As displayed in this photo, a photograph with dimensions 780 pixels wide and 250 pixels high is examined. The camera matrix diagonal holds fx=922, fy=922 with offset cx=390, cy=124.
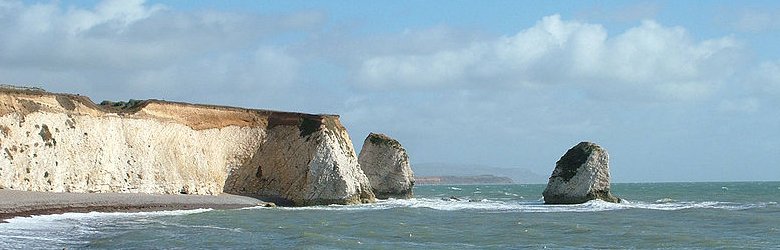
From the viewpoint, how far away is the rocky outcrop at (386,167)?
5281cm

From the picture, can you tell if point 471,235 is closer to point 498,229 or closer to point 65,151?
point 498,229

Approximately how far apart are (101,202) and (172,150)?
7525 millimetres

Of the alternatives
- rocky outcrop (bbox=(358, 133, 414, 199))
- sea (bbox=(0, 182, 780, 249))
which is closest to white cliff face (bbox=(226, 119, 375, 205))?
sea (bbox=(0, 182, 780, 249))

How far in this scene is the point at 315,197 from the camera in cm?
4375

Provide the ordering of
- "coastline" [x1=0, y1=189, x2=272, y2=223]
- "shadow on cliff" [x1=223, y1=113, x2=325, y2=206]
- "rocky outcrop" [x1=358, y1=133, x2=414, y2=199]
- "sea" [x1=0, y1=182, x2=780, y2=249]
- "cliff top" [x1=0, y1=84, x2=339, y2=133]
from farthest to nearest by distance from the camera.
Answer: "rocky outcrop" [x1=358, y1=133, x2=414, y2=199], "shadow on cliff" [x1=223, y1=113, x2=325, y2=206], "cliff top" [x1=0, y1=84, x2=339, y2=133], "coastline" [x1=0, y1=189, x2=272, y2=223], "sea" [x1=0, y1=182, x2=780, y2=249]

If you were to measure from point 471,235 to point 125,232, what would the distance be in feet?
33.1

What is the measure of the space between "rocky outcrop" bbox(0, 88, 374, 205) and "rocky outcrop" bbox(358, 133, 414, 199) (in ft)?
16.2

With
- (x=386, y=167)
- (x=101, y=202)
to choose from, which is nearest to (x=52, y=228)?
(x=101, y=202)

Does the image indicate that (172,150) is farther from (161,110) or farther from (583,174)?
(583,174)

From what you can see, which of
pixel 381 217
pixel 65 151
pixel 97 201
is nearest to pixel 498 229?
pixel 381 217

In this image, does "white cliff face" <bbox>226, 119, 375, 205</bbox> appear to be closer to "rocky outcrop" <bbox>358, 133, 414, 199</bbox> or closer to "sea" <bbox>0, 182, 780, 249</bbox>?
"sea" <bbox>0, 182, 780, 249</bbox>

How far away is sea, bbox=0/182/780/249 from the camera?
2412cm

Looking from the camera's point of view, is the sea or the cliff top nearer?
the sea

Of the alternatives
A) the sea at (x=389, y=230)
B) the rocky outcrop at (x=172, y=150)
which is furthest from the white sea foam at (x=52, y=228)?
the rocky outcrop at (x=172, y=150)
